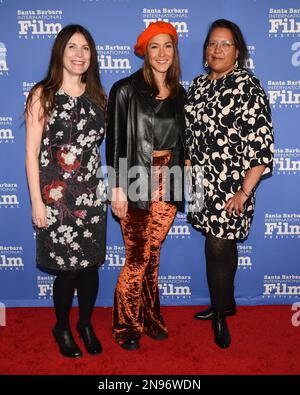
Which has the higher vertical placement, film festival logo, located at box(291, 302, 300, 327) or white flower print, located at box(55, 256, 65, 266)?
white flower print, located at box(55, 256, 65, 266)

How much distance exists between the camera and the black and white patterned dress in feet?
7.13

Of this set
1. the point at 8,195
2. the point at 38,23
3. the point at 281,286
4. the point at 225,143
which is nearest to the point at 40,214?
the point at 8,195

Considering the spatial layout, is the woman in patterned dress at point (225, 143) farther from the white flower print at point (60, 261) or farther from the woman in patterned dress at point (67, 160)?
the white flower print at point (60, 261)

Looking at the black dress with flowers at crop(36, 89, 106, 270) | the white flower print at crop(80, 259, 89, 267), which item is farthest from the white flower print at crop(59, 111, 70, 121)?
the white flower print at crop(80, 259, 89, 267)

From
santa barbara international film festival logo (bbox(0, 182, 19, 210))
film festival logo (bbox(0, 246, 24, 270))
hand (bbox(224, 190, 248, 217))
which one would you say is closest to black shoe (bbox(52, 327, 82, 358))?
film festival logo (bbox(0, 246, 24, 270))

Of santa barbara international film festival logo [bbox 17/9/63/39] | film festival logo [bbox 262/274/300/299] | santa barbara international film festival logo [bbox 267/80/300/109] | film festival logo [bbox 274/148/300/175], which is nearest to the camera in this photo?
santa barbara international film festival logo [bbox 17/9/63/39]

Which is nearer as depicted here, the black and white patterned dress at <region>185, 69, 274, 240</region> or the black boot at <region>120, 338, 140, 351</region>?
the black and white patterned dress at <region>185, 69, 274, 240</region>

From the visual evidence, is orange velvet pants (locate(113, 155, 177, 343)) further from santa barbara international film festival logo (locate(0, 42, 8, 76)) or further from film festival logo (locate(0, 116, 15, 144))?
santa barbara international film festival logo (locate(0, 42, 8, 76))

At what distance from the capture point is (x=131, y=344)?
97.9 inches

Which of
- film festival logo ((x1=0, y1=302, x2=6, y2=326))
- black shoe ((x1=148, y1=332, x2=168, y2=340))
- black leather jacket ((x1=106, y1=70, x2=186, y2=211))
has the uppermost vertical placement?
black leather jacket ((x1=106, y1=70, x2=186, y2=211))

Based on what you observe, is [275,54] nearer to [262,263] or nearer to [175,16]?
[175,16]

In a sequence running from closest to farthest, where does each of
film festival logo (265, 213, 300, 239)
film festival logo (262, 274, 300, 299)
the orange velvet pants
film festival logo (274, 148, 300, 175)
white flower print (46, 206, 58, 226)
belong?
white flower print (46, 206, 58, 226) < the orange velvet pants < film festival logo (274, 148, 300, 175) < film festival logo (265, 213, 300, 239) < film festival logo (262, 274, 300, 299)

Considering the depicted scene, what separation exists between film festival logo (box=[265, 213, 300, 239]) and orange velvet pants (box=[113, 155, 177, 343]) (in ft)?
2.79

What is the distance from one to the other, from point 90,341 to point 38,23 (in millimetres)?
1936
